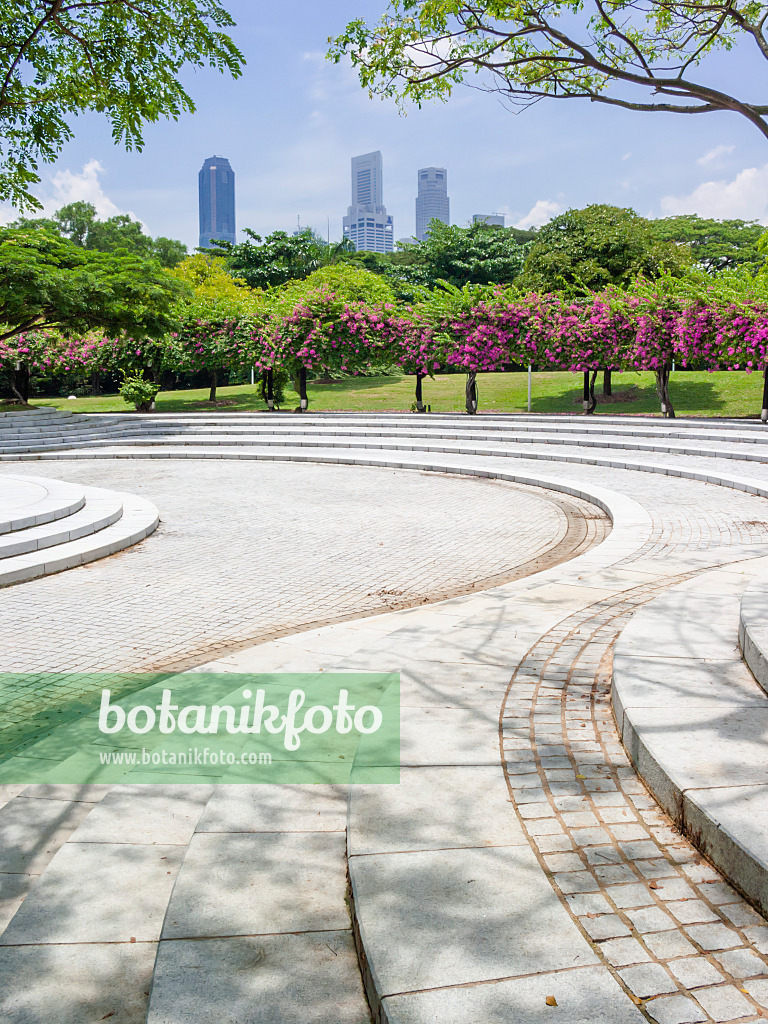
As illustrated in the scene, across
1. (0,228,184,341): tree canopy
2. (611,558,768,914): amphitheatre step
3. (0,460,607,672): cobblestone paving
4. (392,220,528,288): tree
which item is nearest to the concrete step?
(0,460,607,672): cobblestone paving

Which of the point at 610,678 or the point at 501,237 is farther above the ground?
the point at 501,237

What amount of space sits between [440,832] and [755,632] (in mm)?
2584

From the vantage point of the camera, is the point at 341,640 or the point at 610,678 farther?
the point at 341,640

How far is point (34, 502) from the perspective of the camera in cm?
1184

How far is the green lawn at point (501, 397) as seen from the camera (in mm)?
31359

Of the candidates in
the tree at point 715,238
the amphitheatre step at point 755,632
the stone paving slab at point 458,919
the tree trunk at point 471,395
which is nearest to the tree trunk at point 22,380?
the tree trunk at point 471,395

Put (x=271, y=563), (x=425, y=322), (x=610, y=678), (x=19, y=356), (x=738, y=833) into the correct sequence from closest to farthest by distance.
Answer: (x=738, y=833), (x=610, y=678), (x=271, y=563), (x=425, y=322), (x=19, y=356)

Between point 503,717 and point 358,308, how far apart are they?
27.4m

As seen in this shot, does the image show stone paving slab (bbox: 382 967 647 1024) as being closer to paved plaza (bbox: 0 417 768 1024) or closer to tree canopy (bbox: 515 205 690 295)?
paved plaza (bbox: 0 417 768 1024)

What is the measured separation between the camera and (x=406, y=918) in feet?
8.74

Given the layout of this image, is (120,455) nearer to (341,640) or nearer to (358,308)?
(358,308)

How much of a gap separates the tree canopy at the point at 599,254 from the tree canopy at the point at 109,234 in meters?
40.8

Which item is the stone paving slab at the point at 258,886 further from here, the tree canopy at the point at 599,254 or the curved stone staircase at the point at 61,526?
the tree canopy at the point at 599,254

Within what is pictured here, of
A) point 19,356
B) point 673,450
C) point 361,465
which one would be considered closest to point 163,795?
point 361,465
